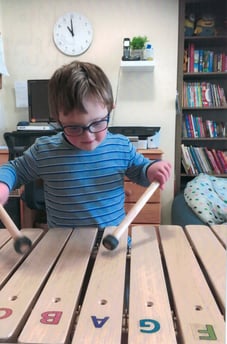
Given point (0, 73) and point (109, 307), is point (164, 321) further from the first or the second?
point (0, 73)

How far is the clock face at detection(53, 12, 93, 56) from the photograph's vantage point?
2395 mm

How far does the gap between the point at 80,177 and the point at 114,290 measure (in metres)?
0.45

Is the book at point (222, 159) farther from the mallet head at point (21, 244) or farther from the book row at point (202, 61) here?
the mallet head at point (21, 244)

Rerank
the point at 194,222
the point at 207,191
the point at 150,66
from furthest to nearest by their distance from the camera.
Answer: the point at 150,66 → the point at 207,191 → the point at 194,222

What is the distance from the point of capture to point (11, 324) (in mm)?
427

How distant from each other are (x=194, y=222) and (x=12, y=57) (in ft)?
5.74

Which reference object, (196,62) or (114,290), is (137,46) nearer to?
(196,62)

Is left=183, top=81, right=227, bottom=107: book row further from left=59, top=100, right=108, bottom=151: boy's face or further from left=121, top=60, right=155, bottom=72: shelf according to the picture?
left=59, top=100, right=108, bottom=151: boy's face

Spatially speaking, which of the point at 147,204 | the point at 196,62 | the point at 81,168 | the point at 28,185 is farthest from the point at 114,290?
the point at 196,62

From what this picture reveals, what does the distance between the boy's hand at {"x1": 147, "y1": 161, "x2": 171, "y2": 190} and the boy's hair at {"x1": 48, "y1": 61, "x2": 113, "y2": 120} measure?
179mm

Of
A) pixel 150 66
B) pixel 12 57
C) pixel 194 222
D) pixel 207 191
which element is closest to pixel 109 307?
pixel 194 222

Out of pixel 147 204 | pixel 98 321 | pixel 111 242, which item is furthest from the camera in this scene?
pixel 147 204

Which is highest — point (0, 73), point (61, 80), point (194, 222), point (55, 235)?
point (0, 73)

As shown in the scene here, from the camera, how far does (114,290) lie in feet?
1.65
